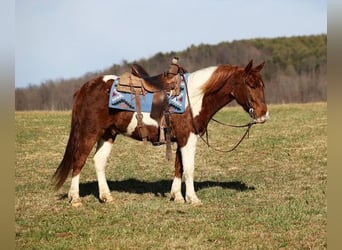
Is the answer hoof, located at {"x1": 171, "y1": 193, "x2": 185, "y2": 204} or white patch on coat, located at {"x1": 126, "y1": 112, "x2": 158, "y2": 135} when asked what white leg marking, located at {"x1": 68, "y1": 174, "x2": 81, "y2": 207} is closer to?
white patch on coat, located at {"x1": 126, "y1": 112, "x2": 158, "y2": 135}

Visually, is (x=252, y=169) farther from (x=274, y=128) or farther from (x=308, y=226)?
(x=274, y=128)

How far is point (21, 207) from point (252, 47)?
6340 centimetres

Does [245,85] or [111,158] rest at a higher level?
[245,85]

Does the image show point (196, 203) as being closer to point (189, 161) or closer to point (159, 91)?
point (189, 161)

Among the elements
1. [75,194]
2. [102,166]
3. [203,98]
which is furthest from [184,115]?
[75,194]

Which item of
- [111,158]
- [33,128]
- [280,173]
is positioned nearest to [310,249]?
[280,173]

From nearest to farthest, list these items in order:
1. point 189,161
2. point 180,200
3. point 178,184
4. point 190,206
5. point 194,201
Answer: point 190,206 < point 194,201 < point 189,161 < point 180,200 < point 178,184

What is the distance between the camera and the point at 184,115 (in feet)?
23.2

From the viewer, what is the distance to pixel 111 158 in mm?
13016

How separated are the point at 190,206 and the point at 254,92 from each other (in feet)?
6.64

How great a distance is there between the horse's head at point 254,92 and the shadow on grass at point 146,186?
186 cm

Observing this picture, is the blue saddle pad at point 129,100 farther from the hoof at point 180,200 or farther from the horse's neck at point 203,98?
the hoof at point 180,200

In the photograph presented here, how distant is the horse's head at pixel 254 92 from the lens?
6.92m
